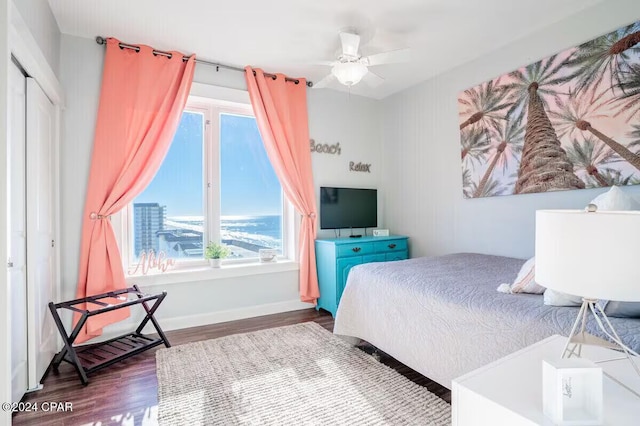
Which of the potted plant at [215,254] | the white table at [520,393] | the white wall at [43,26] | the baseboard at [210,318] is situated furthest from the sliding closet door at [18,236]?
the white table at [520,393]

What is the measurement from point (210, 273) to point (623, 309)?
3049 mm

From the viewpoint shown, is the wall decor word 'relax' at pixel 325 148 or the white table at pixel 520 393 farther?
the wall decor word 'relax' at pixel 325 148

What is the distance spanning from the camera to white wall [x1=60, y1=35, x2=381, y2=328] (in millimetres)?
2764

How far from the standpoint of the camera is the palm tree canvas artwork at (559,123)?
7.44 ft

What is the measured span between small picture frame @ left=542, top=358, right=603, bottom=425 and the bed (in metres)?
0.63

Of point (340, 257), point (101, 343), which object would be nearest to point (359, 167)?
point (340, 257)

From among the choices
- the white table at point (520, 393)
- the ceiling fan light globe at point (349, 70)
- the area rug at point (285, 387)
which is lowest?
the area rug at point (285, 387)

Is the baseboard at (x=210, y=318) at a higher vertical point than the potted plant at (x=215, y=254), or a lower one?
lower

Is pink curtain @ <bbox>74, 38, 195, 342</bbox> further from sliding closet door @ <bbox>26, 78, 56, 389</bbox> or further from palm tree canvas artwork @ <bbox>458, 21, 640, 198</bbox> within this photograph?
palm tree canvas artwork @ <bbox>458, 21, 640, 198</bbox>

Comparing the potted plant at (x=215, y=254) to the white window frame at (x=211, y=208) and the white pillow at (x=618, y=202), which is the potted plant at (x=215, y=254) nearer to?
the white window frame at (x=211, y=208)

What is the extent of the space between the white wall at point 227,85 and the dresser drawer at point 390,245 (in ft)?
2.93

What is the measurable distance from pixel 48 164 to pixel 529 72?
401 centimetres

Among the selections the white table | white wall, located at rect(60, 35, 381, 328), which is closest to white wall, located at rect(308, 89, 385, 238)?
white wall, located at rect(60, 35, 381, 328)

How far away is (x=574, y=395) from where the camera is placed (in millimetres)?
780
